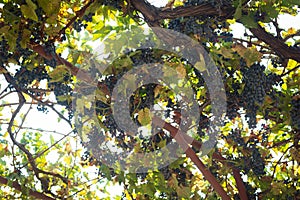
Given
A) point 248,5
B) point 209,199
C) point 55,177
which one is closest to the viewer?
point 248,5

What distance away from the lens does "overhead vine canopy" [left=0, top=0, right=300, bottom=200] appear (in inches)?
61.7

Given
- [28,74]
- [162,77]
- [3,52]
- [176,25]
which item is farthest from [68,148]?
[176,25]

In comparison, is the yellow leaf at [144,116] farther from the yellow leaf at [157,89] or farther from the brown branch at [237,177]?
the brown branch at [237,177]

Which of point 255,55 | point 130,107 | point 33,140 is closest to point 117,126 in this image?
point 130,107

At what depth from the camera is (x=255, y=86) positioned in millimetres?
1567

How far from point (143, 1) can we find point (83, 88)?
0.33 metres

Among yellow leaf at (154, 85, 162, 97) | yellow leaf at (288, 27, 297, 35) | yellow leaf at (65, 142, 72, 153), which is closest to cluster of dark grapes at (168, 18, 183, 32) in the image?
yellow leaf at (154, 85, 162, 97)

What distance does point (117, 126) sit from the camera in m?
1.68

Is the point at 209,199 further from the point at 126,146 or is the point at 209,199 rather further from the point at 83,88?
the point at 83,88

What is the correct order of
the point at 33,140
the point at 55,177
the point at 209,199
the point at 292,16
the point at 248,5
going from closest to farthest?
1. the point at 248,5
2. the point at 292,16
3. the point at 209,199
4. the point at 55,177
5. the point at 33,140

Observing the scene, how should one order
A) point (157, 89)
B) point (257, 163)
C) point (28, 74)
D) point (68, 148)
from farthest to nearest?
point (68, 148)
point (257, 163)
point (28, 74)
point (157, 89)

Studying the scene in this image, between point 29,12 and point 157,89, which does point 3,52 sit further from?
point 157,89

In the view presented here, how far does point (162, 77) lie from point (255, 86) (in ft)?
0.95

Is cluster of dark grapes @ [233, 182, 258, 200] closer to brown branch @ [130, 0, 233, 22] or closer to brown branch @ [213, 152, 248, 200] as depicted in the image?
brown branch @ [213, 152, 248, 200]
